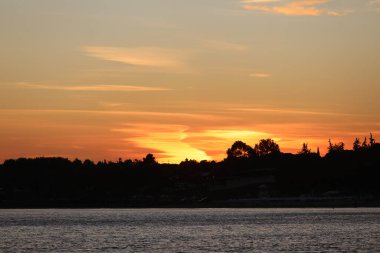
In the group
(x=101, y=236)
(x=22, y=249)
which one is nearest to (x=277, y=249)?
(x=22, y=249)

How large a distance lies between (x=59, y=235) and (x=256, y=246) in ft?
141

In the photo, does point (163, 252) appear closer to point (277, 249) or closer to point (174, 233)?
point (277, 249)

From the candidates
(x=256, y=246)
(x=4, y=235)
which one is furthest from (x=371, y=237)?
(x=4, y=235)

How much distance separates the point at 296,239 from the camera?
123625 millimetres

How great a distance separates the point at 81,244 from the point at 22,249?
10.1 metres

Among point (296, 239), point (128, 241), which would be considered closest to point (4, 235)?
point (128, 241)

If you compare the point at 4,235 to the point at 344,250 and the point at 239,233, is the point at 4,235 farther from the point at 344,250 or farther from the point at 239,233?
the point at 344,250

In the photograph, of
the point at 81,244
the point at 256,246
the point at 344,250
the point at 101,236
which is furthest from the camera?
the point at 101,236

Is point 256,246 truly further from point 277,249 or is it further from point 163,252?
point 163,252

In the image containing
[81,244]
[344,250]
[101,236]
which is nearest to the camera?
[344,250]

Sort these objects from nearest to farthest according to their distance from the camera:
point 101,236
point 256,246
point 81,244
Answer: point 256,246 → point 81,244 → point 101,236

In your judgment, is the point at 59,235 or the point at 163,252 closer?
the point at 163,252

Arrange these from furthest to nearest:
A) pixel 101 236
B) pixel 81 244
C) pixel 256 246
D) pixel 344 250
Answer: pixel 101 236
pixel 81 244
pixel 256 246
pixel 344 250

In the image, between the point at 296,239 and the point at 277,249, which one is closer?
the point at 277,249
